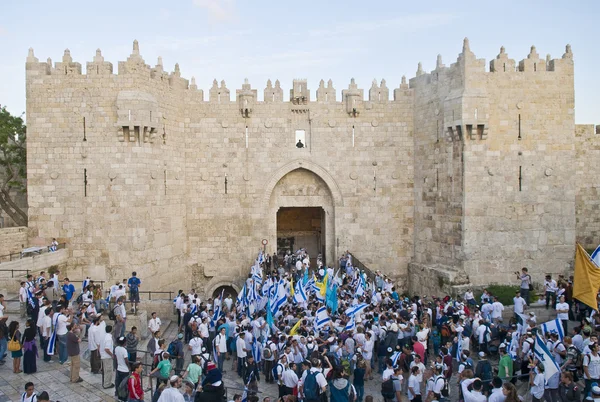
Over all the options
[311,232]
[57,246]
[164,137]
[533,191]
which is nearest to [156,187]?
[164,137]

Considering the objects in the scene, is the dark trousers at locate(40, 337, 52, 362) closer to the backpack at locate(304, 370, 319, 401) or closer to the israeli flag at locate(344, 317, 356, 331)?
the backpack at locate(304, 370, 319, 401)

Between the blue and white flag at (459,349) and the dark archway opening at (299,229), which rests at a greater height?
the dark archway opening at (299,229)

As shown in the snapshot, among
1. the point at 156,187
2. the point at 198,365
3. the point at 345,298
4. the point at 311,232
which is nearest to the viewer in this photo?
the point at 198,365

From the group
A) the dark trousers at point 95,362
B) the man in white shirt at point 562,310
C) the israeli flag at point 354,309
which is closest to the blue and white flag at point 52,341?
the dark trousers at point 95,362

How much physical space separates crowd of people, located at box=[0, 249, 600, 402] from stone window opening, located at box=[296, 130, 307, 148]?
28.8 ft

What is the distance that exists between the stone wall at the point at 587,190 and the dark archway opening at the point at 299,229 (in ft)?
42.4

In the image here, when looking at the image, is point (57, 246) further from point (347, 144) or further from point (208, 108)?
point (347, 144)

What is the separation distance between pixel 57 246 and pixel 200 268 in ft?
20.6

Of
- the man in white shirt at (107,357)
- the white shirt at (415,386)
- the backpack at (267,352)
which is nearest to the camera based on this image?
the white shirt at (415,386)

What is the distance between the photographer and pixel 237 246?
77.0 feet

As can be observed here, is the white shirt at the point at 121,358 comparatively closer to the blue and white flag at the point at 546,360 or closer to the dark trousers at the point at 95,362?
the dark trousers at the point at 95,362

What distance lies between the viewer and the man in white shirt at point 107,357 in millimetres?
10648

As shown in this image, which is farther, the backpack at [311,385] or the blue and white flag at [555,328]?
the blue and white flag at [555,328]

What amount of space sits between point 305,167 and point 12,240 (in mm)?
12787
